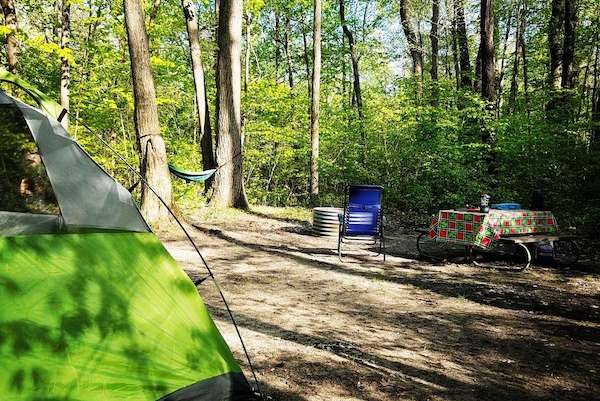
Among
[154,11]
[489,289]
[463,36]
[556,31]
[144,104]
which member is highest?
[154,11]

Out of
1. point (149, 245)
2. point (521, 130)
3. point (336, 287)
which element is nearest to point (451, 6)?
point (521, 130)

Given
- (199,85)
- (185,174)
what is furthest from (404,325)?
(199,85)

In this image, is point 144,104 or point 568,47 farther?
point 568,47

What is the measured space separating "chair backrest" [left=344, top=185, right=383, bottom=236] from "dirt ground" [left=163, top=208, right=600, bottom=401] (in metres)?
0.52

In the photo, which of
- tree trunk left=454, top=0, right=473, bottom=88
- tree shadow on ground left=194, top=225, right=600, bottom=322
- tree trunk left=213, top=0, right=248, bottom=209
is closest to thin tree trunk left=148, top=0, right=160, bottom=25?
tree trunk left=213, top=0, right=248, bottom=209

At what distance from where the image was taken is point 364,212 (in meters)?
7.22

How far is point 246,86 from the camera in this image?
54.4 feet

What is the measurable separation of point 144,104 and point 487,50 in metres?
9.48

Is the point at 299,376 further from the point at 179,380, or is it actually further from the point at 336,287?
the point at 336,287

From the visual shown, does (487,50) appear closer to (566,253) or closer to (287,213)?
(566,253)

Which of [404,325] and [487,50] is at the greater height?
[487,50]

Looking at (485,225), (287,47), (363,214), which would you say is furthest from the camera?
(287,47)

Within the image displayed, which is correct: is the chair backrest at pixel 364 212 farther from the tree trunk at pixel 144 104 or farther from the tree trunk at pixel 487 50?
the tree trunk at pixel 487 50

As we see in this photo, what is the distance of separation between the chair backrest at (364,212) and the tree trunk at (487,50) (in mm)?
6865
